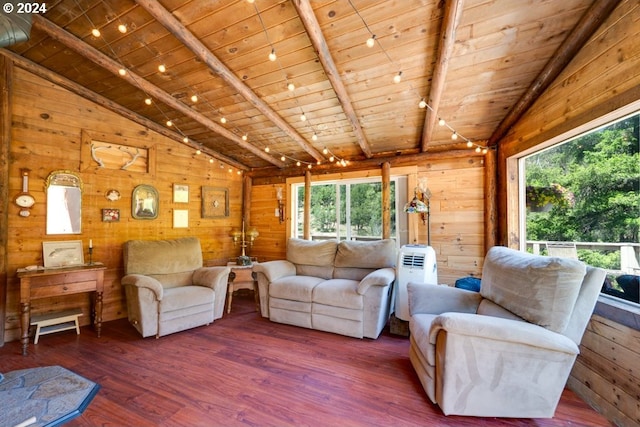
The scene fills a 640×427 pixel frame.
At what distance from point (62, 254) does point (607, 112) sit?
5244 millimetres

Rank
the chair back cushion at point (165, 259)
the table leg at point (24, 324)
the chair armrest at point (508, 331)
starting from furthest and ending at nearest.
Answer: the chair back cushion at point (165, 259), the table leg at point (24, 324), the chair armrest at point (508, 331)

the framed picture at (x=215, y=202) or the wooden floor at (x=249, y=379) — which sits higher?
the framed picture at (x=215, y=202)

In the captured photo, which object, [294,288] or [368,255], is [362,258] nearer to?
[368,255]

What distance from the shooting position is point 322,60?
2.39m

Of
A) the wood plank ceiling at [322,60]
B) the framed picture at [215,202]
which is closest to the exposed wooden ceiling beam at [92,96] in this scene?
the wood plank ceiling at [322,60]

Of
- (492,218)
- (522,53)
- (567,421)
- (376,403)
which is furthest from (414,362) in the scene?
(522,53)

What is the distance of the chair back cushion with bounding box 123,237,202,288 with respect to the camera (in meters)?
3.38

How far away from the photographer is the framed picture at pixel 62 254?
3.09 metres

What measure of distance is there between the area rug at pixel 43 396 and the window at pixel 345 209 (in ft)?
11.1

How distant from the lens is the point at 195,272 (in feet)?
12.3

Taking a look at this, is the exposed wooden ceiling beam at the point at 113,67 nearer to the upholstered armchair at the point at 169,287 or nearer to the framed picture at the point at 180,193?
the framed picture at the point at 180,193

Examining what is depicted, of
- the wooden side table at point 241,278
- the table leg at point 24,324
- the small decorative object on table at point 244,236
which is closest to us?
the table leg at point 24,324

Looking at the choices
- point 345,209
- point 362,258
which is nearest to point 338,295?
point 362,258

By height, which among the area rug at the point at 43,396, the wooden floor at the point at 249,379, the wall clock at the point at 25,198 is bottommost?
the wooden floor at the point at 249,379
